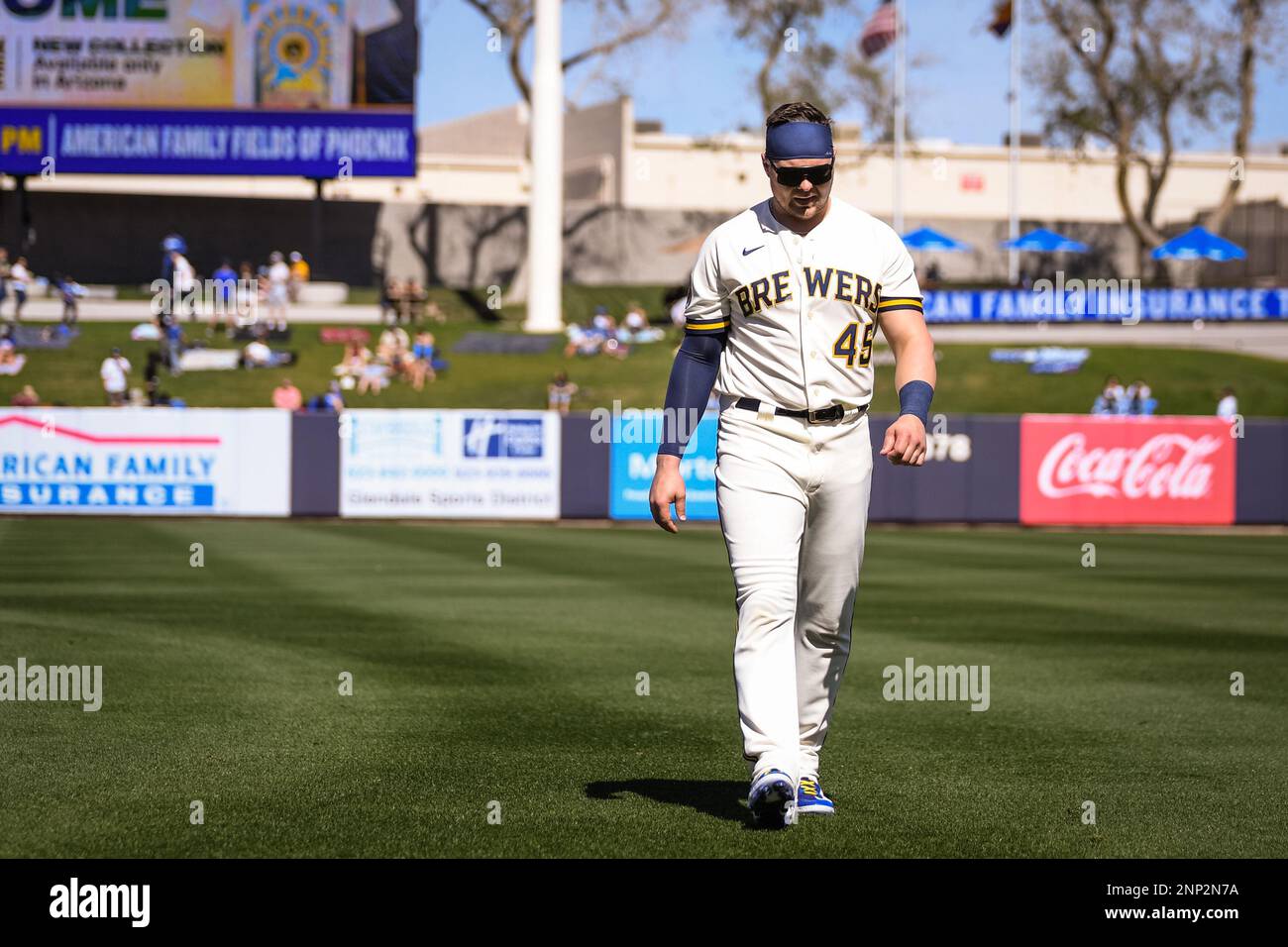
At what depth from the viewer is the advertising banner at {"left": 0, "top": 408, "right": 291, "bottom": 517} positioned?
2602cm

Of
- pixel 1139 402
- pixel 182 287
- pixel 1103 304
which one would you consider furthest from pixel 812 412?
pixel 1103 304

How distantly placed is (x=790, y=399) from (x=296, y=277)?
1536 inches

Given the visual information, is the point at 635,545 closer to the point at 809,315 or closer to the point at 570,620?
the point at 570,620

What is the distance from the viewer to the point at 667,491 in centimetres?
543

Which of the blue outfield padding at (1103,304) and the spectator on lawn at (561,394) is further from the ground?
the blue outfield padding at (1103,304)

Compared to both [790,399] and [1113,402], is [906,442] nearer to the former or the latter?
[790,399]

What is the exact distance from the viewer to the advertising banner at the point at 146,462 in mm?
26016

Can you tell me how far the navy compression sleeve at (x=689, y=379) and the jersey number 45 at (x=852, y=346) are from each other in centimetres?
41

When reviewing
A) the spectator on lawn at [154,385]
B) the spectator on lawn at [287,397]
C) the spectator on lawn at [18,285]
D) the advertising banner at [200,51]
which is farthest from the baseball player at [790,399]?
the spectator on lawn at [18,285]

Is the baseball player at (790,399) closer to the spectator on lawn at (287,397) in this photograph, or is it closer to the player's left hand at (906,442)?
the player's left hand at (906,442)

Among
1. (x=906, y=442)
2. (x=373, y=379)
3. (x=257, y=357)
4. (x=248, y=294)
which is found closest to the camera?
(x=906, y=442)

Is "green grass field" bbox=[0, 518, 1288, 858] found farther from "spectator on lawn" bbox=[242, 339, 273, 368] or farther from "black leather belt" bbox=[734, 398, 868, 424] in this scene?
"spectator on lawn" bbox=[242, 339, 273, 368]

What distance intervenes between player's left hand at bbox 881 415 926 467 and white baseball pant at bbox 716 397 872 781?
0.26m
